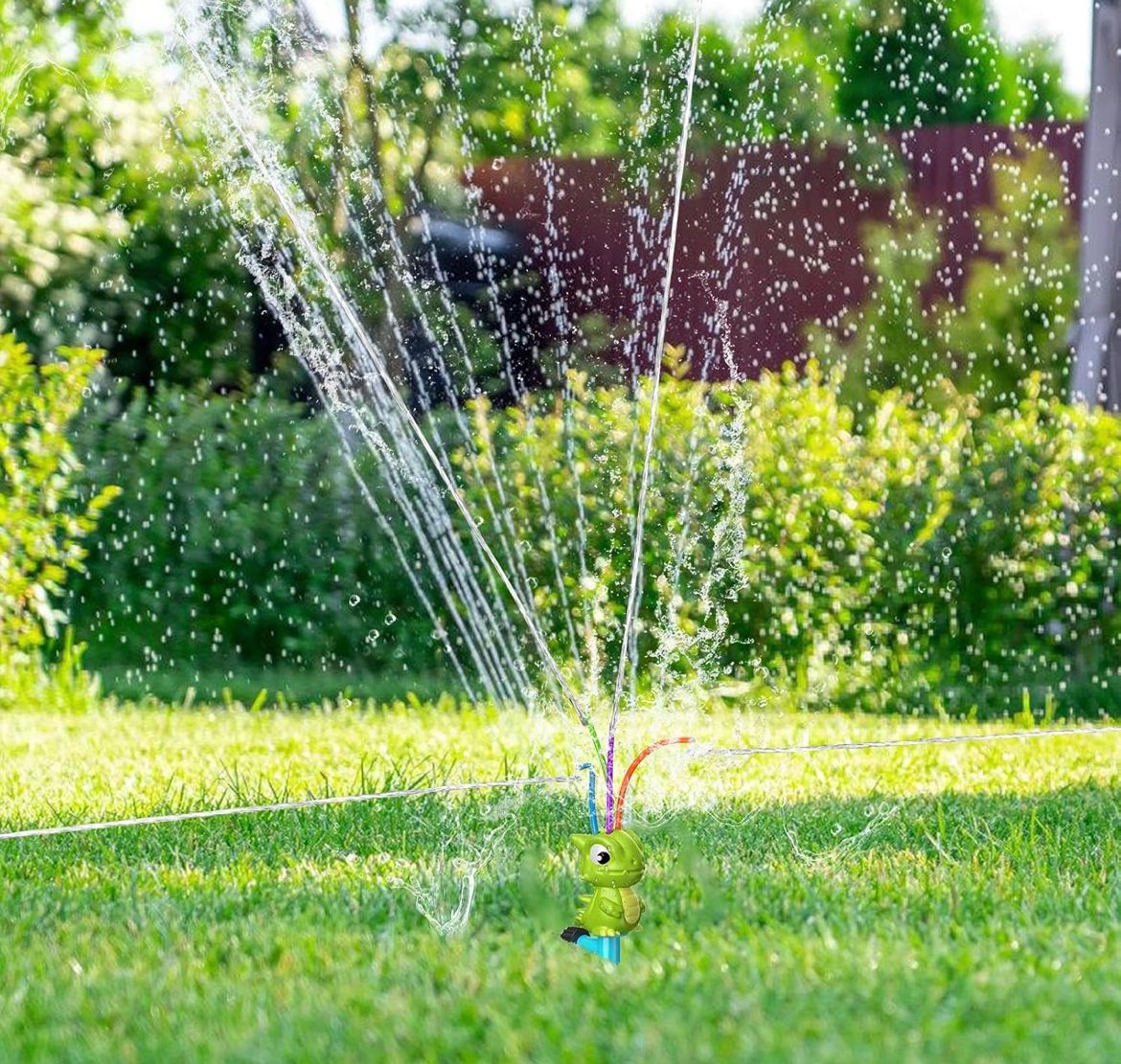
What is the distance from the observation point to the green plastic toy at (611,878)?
2457 mm

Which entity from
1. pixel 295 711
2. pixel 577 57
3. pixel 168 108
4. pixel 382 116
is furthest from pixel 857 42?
pixel 295 711

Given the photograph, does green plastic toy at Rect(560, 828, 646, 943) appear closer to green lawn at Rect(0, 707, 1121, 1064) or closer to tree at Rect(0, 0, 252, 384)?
green lawn at Rect(0, 707, 1121, 1064)

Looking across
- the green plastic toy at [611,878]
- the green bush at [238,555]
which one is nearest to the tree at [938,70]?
the green bush at [238,555]

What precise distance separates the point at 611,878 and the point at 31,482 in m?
4.60

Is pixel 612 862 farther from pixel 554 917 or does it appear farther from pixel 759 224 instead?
pixel 759 224

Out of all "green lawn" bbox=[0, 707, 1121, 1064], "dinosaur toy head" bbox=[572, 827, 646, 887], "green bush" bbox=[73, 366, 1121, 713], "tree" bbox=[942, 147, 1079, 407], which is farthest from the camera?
"tree" bbox=[942, 147, 1079, 407]

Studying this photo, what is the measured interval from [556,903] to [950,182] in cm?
1098

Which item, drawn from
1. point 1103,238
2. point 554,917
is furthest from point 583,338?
point 554,917

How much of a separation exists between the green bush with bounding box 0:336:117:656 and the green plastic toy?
4401 mm

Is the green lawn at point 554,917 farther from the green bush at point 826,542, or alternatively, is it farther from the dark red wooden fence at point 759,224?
the dark red wooden fence at point 759,224

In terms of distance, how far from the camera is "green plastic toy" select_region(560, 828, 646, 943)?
2.46 m

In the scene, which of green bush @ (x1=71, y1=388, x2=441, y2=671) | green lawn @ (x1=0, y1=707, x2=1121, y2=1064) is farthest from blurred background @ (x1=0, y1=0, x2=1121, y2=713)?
green lawn @ (x1=0, y1=707, x2=1121, y2=1064)

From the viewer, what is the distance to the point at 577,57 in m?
9.95

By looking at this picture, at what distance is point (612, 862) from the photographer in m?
2.46
